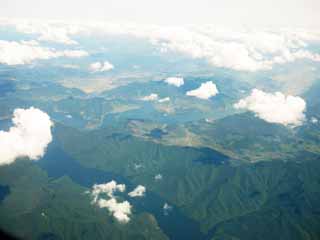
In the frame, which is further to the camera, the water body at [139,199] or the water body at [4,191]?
the water body at [4,191]

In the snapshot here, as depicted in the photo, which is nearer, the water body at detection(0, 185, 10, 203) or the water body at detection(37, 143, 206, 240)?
the water body at detection(37, 143, 206, 240)

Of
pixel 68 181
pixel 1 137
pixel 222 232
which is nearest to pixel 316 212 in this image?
pixel 222 232

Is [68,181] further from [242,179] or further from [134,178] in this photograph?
[242,179]

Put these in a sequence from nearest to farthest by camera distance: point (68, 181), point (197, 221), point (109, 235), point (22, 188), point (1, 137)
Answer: point (109, 235), point (197, 221), point (22, 188), point (68, 181), point (1, 137)

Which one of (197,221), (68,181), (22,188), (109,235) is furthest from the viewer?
(68,181)

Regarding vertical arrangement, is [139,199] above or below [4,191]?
below

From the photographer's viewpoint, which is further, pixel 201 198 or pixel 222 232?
pixel 201 198

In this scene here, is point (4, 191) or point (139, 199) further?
point (139, 199)
